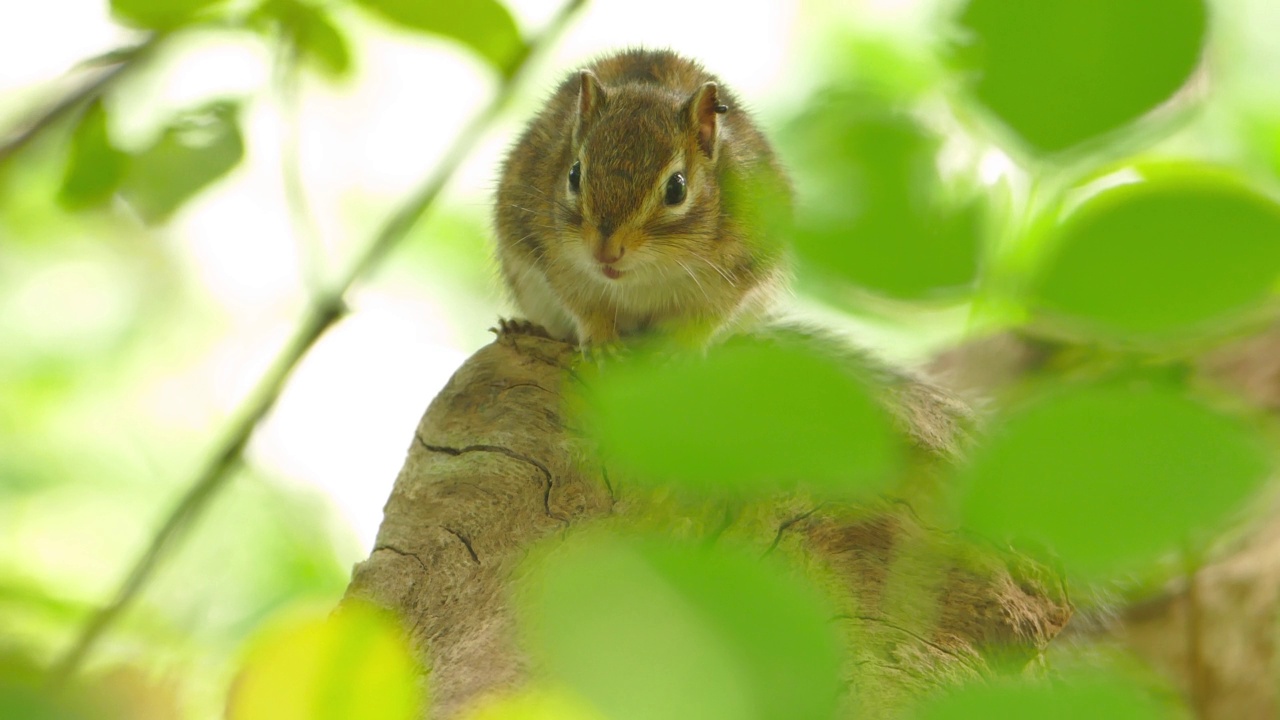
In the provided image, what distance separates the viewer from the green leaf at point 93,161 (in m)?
1.26

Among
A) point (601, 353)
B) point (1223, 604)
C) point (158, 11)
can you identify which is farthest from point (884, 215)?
point (1223, 604)

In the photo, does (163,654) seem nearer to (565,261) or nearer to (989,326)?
(989,326)

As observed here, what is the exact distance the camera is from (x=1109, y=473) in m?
0.43

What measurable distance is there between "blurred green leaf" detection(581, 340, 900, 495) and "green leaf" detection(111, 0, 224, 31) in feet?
3.06

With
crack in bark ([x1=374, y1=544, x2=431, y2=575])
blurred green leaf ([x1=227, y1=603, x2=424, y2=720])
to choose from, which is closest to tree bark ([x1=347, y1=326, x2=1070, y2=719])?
crack in bark ([x1=374, y1=544, x2=431, y2=575])

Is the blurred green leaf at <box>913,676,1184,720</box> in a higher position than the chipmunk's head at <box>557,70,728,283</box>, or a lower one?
higher

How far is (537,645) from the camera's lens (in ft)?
1.28

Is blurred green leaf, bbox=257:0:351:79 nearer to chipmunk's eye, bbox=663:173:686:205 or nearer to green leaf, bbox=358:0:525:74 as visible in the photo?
green leaf, bbox=358:0:525:74

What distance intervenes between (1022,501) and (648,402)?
0.49 feet

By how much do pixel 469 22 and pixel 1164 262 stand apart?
3.47 ft

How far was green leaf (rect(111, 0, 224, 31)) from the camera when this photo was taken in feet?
3.84

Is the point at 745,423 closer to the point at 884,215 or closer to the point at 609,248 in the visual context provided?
the point at 884,215

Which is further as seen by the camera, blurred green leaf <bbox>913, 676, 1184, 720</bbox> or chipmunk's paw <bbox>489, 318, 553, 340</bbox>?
chipmunk's paw <bbox>489, 318, 553, 340</bbox>

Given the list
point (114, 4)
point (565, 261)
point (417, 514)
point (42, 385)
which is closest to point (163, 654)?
point (114, 4)
